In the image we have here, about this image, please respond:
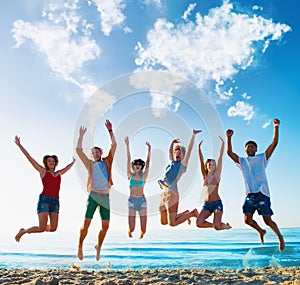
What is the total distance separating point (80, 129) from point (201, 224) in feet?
12.5

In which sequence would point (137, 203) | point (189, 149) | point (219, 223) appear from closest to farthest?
point (219, 223)
point (189, 149)
point (137, 203)

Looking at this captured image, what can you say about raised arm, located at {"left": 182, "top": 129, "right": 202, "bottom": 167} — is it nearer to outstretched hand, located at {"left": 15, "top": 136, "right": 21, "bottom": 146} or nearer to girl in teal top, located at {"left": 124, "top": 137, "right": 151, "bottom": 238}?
girl in teal top, located at {"left": 124, "top": 137, "right": 151, "bottom": 238}

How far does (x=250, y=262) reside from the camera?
22531 mm

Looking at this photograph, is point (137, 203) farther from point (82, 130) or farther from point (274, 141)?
point (274, 141)

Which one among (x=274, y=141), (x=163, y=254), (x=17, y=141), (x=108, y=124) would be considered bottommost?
(x=163, y=254)

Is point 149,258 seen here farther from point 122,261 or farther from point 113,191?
point 113,191

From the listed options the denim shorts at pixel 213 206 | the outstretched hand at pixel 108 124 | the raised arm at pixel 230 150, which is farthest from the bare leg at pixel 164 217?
the outstretched hand at pixel 108 124

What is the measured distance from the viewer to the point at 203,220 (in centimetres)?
940

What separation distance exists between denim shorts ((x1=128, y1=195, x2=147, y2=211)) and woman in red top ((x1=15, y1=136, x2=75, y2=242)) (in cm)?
187

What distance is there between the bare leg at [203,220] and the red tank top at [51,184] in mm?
3618

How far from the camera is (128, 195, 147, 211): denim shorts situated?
9.74 meters

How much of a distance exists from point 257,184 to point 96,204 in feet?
12.6

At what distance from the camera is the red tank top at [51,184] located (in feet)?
30.6

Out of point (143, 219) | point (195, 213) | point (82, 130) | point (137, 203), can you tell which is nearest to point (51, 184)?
point (82, 130)
